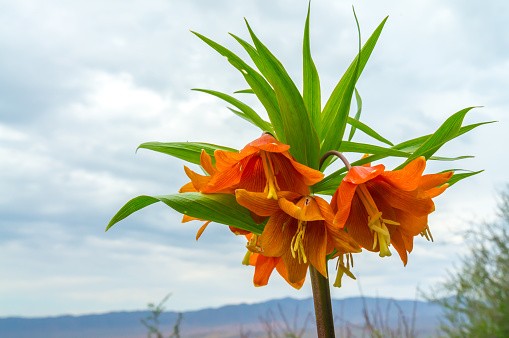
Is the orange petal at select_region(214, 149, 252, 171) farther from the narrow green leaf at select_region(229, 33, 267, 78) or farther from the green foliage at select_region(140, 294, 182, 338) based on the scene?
the green foliage at select_region(140, 294, 182, 338)

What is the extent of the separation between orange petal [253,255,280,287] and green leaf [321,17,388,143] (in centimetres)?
35

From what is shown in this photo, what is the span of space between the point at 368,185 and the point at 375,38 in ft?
1.44

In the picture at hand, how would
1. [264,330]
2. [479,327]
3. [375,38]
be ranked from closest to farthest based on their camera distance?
[375,38]
[264,330]
[479,327]

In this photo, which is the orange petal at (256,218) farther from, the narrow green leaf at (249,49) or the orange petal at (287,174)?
the narrow green leaf at (249,49)

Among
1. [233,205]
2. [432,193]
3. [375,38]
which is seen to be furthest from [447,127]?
[233,205]

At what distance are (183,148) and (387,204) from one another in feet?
1.65

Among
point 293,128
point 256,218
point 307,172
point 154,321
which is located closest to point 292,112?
point 293,128

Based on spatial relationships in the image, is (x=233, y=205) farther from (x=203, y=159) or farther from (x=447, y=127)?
(x=447, y=127)

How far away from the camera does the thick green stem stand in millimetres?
982

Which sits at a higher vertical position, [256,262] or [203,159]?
[203,159]

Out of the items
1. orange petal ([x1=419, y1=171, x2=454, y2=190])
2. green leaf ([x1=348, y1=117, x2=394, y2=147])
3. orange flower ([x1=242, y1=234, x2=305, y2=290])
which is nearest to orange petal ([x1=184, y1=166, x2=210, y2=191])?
orange flower ([x1=242, y1=234, x2=305, y2=290])

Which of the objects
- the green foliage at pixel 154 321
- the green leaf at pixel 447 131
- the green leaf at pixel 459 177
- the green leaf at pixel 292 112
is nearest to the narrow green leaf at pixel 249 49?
the green leaf at pixel 292 112

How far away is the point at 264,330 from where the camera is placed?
11.2ft

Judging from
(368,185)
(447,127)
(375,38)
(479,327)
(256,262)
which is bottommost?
(479,327)
